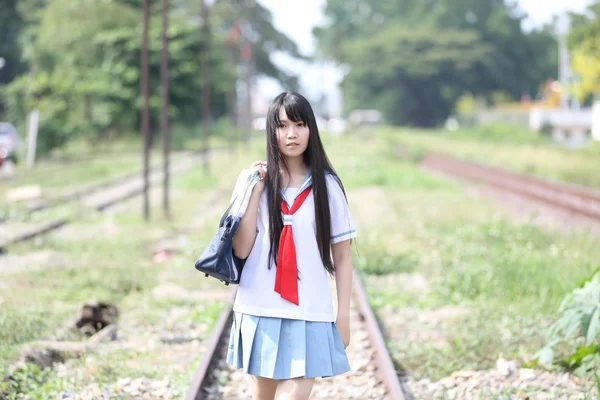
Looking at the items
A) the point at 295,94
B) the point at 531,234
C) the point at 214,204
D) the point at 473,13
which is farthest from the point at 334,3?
the point at 295,94

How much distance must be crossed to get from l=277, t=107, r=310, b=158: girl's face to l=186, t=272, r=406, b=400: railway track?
6.34 ft

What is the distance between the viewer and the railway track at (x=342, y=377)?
201 inches

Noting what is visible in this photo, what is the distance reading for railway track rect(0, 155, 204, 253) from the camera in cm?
1206

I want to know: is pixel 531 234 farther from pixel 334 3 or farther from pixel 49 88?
pixel 334 3

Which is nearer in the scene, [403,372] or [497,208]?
[403,372]

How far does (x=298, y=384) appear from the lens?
127 inches

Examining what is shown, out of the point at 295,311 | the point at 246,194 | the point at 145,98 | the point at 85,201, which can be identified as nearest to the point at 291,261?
the point at 295,311

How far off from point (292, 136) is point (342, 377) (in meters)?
2.72

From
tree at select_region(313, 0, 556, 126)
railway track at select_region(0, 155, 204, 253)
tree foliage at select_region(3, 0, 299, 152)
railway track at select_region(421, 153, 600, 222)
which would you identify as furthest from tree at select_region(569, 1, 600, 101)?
tree at select_region(313, 0, 556, 126)

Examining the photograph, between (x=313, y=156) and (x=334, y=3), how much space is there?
98.1 meters

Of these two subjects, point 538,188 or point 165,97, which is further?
point 538,188

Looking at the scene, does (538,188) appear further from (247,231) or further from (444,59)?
(444,59)

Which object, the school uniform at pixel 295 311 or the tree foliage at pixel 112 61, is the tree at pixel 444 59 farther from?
the school uniform at pixel 295 311

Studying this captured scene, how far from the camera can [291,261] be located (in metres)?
3.22
